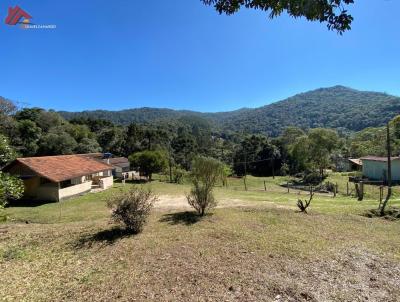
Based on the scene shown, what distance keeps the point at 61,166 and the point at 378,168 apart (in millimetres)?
38492

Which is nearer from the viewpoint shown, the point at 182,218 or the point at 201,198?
the point at 182,218

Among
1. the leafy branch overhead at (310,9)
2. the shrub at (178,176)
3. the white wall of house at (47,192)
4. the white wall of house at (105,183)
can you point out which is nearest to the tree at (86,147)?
the shrub at (178,176)

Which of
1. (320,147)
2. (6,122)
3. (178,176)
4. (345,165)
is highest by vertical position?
(6,122)

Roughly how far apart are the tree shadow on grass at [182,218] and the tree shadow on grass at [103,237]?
7.50 feet

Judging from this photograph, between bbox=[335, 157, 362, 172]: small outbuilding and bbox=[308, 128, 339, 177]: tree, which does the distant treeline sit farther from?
bbox=[335, 157, 362, 172]: small outbuilding

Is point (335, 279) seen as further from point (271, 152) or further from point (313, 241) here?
point (271, 152)

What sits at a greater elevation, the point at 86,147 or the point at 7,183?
the point at 86,147

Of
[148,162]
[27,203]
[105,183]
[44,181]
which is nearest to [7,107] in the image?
[148,162]

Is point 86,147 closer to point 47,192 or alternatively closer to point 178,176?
point 178,176

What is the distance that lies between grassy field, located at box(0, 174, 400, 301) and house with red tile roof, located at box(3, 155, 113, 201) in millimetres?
8600

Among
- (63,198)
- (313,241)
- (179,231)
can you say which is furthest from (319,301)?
(63,198)

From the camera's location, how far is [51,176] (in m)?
21.3

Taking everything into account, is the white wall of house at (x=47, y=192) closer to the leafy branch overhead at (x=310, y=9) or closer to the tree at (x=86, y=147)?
the leafy branch overhead at (x=310, y=9)

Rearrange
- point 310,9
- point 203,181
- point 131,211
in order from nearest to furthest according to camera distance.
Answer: point 310,9 → point 131,211 → point 203,181
